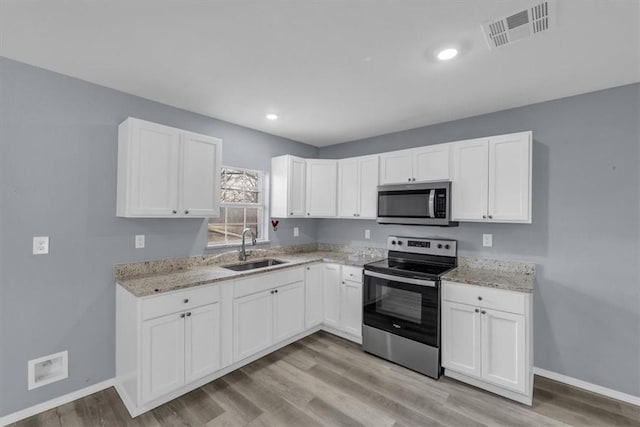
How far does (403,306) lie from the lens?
283 centimetres

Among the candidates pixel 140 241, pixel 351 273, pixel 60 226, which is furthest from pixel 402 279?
pixel 60 226

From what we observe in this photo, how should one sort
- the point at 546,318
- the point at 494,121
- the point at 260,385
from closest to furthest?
the point at 260,385
the point at 546,318
the point at 494,121

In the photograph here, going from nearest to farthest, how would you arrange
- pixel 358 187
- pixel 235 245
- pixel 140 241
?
pixel 140 241, pixel 235 245, pixel 358 187

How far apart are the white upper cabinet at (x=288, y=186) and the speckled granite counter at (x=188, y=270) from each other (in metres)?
0.60

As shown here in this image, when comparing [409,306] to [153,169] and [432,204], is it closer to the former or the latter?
[432,204]

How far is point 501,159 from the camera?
263 centimetres

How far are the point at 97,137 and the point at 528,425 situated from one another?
408 centimetres

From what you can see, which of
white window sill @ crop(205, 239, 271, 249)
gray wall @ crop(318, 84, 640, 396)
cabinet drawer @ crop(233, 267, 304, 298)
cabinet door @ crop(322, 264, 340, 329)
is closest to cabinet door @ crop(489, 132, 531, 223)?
gray wall @ crop(318, 84, 640, 396)

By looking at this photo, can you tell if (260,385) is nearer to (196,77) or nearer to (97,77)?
(196,77)

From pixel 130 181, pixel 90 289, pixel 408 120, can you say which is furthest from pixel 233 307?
pixel 408 120

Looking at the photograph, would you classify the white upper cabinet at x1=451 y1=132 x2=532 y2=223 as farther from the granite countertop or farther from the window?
the window

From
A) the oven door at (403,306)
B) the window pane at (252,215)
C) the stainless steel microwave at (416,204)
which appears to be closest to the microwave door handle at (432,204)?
the stainless steel microwave at (416,204)

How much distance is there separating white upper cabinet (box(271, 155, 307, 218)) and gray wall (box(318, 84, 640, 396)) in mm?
2334

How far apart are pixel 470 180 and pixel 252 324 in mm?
2620
